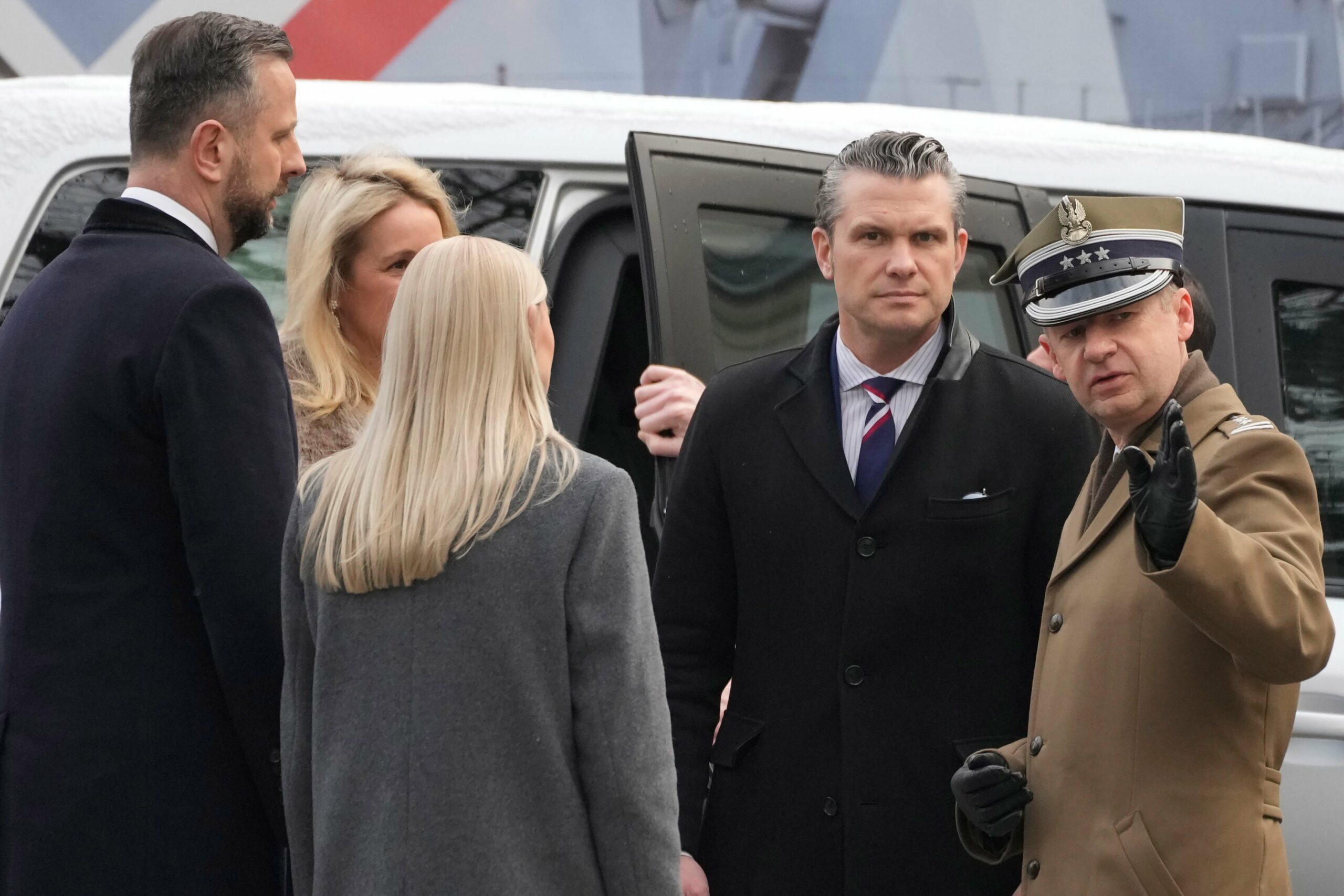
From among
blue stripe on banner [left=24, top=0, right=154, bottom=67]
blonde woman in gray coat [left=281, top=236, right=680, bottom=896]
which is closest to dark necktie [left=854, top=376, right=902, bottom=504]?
blonde woman in gray coat [left=281, top=236, right=680, bottom=896]

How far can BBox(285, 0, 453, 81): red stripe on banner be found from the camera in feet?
27.4

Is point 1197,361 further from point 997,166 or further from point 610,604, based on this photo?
point 997,166

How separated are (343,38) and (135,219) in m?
6.63

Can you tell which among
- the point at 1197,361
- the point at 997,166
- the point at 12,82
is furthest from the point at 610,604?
the point at 12,82

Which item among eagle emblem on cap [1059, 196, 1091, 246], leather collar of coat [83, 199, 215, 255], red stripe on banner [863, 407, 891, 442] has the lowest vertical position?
red stripe on banner [863, 407, 891, 442]

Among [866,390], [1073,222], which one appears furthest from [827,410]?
[1073,222]

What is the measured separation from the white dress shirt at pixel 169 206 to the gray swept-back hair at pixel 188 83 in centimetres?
6

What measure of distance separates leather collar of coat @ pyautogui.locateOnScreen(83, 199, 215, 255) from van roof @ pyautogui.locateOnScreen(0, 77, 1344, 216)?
0.81 meters

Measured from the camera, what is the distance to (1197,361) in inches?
82.7

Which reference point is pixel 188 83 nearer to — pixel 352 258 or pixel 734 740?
pixel 352 258

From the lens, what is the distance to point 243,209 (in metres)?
2.28

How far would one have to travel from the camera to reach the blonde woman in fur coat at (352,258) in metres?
2.71

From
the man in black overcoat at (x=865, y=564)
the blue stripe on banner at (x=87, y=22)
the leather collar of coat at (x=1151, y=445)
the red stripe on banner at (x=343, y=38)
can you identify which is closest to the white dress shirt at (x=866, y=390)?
the man in black overcoat at (x=865, y=564)

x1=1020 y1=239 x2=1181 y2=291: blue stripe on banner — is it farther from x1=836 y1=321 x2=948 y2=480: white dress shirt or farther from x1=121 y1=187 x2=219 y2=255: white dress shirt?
x1=121 y1=187 x2=219 y2=255: white dress shirt
